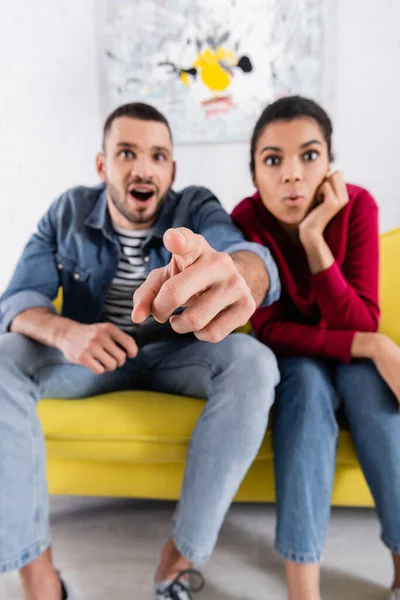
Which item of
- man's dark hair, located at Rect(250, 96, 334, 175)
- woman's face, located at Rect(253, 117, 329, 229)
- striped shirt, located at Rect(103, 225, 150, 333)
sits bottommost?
striped shirt, located at Rect(103, 225, 150, 333)

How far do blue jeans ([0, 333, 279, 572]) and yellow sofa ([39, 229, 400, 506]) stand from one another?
0.08 metres

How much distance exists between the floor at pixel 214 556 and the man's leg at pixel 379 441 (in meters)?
0.13

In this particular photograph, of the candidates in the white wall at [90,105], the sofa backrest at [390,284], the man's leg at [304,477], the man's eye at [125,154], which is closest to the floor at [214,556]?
the man's leg at [304,477]

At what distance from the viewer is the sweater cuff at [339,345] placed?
3.06ft

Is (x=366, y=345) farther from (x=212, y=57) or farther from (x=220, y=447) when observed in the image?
(x=212, y=57)

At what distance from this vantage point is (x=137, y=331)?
1094 mm

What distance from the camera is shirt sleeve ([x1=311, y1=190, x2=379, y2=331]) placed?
0.96 m

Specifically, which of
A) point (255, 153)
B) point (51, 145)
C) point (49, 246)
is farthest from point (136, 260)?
point (51, 145)

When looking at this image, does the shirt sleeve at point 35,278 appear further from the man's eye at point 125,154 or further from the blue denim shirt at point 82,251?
the man's eye at point 125,154

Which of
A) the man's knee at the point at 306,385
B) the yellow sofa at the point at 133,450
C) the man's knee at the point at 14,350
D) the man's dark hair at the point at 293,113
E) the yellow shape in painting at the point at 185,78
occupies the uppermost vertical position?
the yellow shape in painting at the point at 185,78

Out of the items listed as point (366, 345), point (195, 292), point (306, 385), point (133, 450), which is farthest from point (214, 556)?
point (195, 292)

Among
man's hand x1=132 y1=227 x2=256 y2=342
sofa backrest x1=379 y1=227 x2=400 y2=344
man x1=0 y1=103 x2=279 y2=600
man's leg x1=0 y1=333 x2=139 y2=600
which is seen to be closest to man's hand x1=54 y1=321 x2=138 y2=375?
man x1=0 y1=103 x2=279 y2=600

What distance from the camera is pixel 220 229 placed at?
38.9 inches

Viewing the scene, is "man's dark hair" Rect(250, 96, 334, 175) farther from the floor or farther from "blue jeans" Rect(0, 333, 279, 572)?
the floor
